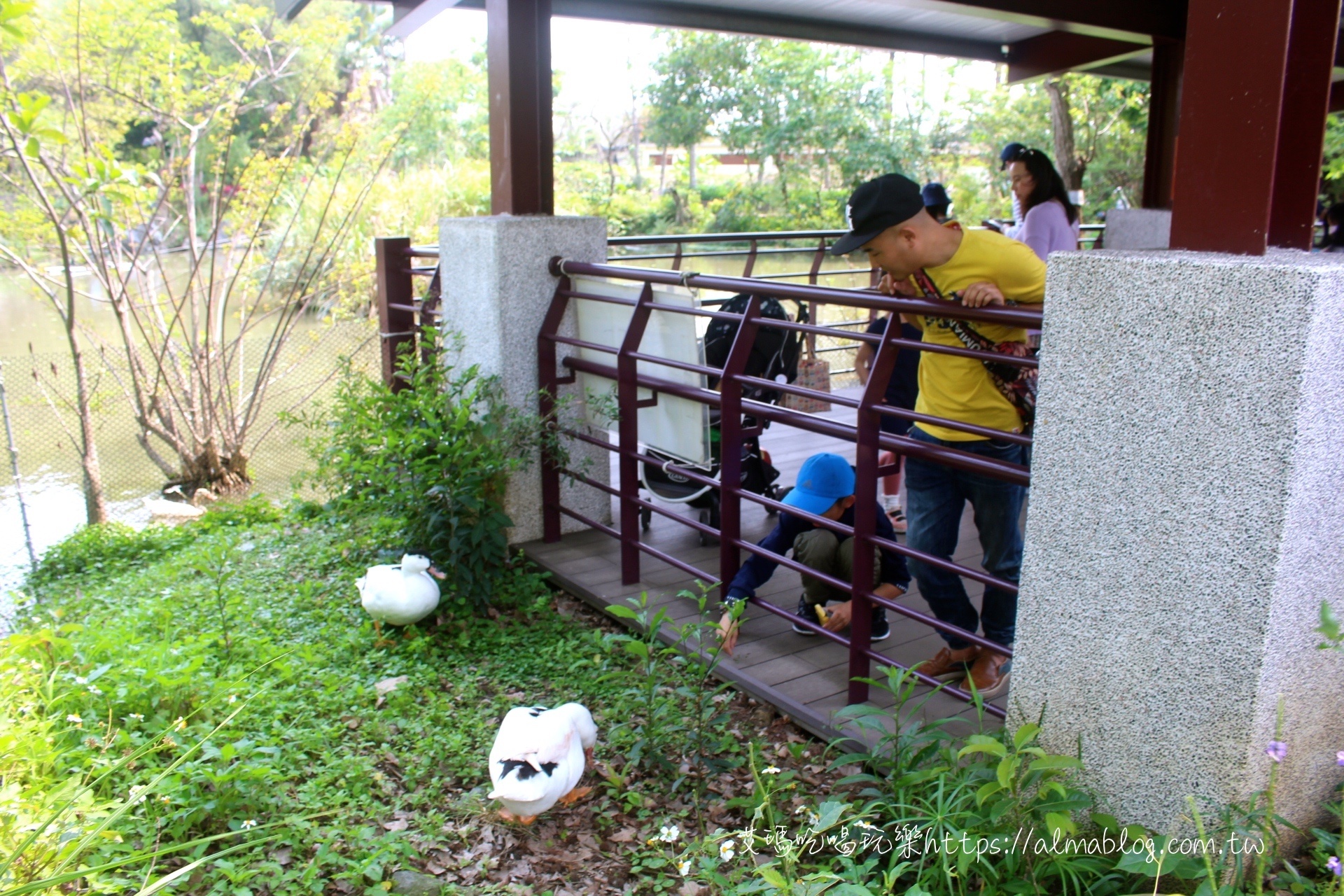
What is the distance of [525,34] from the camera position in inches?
189

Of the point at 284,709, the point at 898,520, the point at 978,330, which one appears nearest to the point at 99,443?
the point at 284,709

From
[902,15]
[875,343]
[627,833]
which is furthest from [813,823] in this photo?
[902,15]

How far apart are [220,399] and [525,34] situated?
5.38m

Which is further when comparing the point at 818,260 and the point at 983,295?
the point at 818,260

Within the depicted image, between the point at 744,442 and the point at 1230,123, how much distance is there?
8.75ft

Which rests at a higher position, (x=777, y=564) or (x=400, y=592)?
(x=777, y=564)

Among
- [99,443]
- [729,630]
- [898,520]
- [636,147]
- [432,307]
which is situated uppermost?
[636,147]

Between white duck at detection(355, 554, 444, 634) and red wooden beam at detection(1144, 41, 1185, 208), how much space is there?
657cm

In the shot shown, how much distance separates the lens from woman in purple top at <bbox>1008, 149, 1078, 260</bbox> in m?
4.96

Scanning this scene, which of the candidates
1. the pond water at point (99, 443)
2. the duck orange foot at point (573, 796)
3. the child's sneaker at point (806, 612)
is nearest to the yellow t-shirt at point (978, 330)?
the child's sneaker at point (806, 612)

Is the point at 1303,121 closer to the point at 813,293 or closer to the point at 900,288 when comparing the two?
the point at 900,288

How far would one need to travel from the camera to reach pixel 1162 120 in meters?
7.99

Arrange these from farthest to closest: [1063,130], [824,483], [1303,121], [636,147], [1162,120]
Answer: [636,147], [1063,130], [1162,120], [824,483], [1303,121]

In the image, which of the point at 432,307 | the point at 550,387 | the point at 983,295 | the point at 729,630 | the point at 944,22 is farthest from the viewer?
the point at 944,22
